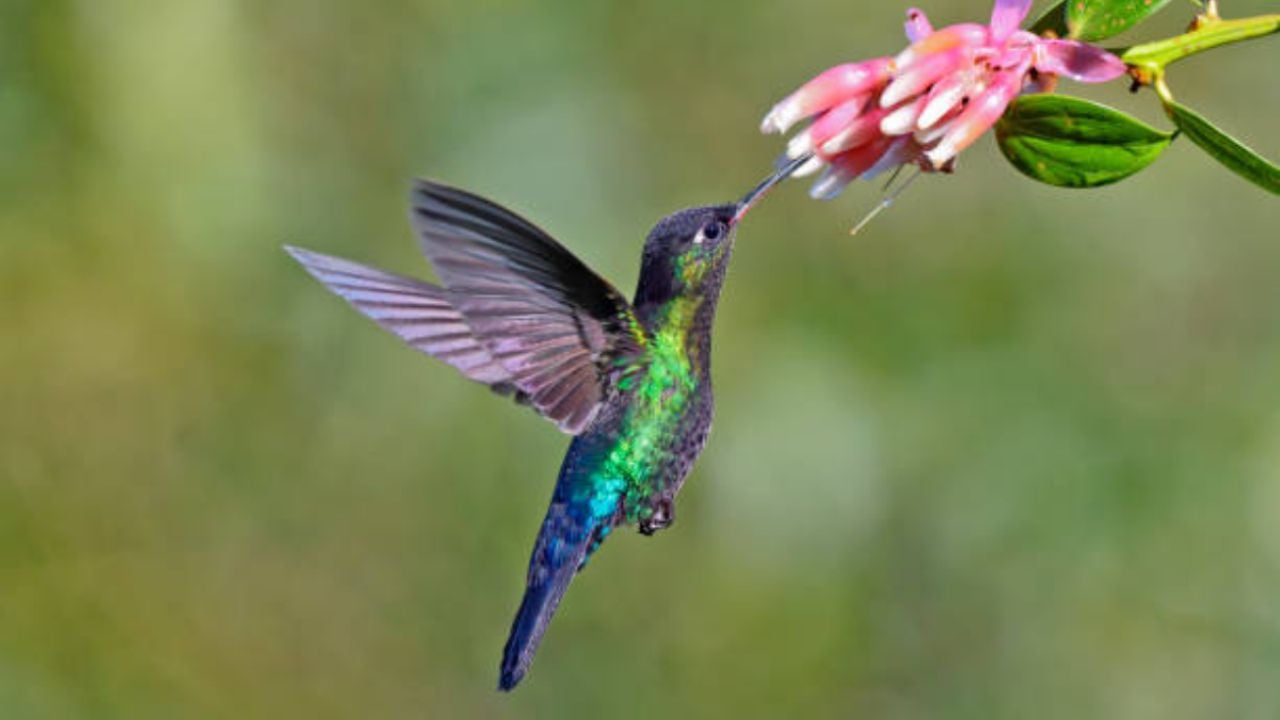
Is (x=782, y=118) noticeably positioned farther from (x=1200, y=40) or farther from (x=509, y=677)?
(x=509, y=677)

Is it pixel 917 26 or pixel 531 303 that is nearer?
pixel 917 26

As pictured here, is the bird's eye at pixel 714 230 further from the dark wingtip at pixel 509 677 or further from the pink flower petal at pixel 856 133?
the dark wingtip at pixel 509 677

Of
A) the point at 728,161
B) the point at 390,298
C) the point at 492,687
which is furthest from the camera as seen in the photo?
the point at 728,161

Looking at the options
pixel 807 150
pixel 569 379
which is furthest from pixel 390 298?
pixel 807 150

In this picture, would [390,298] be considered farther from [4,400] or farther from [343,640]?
[4,400]

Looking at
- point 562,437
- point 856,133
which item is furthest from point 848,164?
point 562,437

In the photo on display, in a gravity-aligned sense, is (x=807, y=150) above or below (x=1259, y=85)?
above

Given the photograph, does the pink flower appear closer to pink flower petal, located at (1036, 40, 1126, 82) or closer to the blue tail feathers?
pink flower petal, located at (1036, 40, 1126, 82)

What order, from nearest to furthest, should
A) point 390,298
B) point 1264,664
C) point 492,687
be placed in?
point 390,298
point 1264,664
point 492,687
